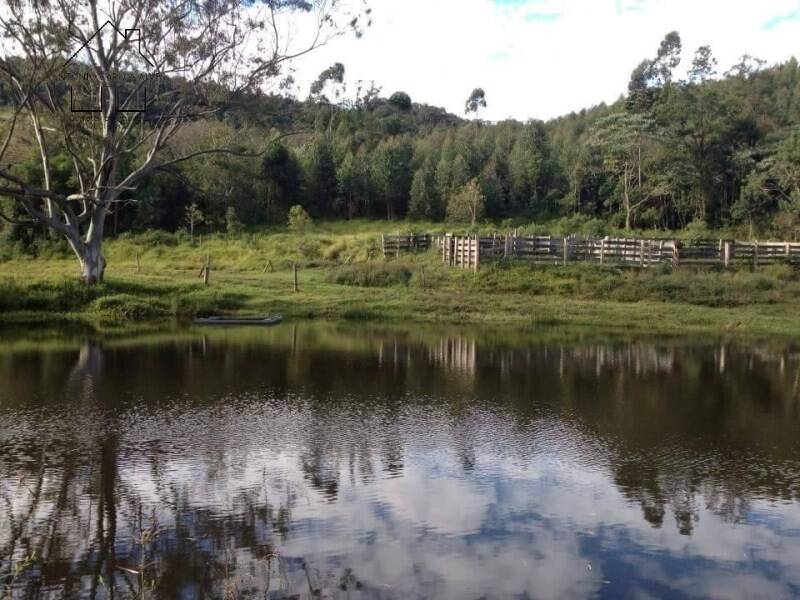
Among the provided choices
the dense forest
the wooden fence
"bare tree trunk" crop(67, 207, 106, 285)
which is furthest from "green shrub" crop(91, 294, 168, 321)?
the dense forest

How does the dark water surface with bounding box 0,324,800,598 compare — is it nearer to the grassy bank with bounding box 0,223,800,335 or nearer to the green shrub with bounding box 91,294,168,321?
the green shrub with bounding box 91,294,168,321

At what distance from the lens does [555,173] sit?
2832 inches

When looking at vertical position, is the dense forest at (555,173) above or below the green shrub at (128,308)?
above

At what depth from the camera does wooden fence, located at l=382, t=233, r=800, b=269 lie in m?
34.8

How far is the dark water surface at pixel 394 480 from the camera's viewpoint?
24.6 feet

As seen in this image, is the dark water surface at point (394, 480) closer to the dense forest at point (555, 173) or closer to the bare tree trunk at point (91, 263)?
the bare tree trunk at point (91, 263)

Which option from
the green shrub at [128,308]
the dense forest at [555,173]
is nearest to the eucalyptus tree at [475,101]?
the dense forest at [555,173]

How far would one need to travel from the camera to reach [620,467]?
429 inches

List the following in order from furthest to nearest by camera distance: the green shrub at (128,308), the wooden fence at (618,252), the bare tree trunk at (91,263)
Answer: the wooden fence at (618,252), the bare tree trunk at (91,263), the green shrub at (128,308)

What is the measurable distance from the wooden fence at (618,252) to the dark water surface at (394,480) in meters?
16.8

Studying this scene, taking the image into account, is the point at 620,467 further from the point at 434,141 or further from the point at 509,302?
the point at 434,141

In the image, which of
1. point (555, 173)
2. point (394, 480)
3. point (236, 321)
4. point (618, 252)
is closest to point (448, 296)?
point (236, 321)

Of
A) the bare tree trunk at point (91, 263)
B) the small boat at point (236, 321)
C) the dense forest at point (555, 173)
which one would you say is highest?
the dense forest at point (555, 173)

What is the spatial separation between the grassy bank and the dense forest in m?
20.7
